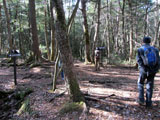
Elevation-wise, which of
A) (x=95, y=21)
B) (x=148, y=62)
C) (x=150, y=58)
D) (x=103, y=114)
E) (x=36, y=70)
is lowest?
(x=103, y=114)

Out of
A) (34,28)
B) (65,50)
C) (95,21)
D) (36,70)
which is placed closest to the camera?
(65,50)

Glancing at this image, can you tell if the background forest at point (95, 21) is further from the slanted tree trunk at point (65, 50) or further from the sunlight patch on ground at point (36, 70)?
the slanted tree trunk at point (65, 50)

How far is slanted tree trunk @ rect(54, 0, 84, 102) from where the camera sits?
3.82 meters

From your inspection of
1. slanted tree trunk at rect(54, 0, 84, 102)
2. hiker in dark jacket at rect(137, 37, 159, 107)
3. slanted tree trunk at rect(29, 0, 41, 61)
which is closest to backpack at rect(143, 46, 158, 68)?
hiker in dark jacket at rect(137, 37, 159, 107)

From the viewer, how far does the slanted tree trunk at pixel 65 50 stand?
3824 mm

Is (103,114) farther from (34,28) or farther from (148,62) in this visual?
(34,28)

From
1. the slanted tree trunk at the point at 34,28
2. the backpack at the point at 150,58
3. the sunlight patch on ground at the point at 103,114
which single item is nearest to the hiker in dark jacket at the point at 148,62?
the backpack at the point at 150,58

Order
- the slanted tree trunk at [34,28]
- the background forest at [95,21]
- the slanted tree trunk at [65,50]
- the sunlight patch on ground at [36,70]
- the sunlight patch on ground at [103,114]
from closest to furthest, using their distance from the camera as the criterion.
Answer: the sunlight patch on ground at [103,114]
the slanted tree trunk at [65,50]
the sunlight patch on ground at [36,70]
the slanted tree trunk at [34,28]
the background forest at [95,21]

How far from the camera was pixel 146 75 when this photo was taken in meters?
3.73

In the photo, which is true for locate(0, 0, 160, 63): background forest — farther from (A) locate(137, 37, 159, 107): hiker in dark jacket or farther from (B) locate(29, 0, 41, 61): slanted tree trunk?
(A) locate(137, 37, 159, 107): hiker in dark jacket

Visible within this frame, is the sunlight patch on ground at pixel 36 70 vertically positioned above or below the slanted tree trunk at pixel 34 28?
below

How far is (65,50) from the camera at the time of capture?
401 centimetres

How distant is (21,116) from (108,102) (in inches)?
117

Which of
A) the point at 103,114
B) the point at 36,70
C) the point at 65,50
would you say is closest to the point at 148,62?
the point at 103,114
